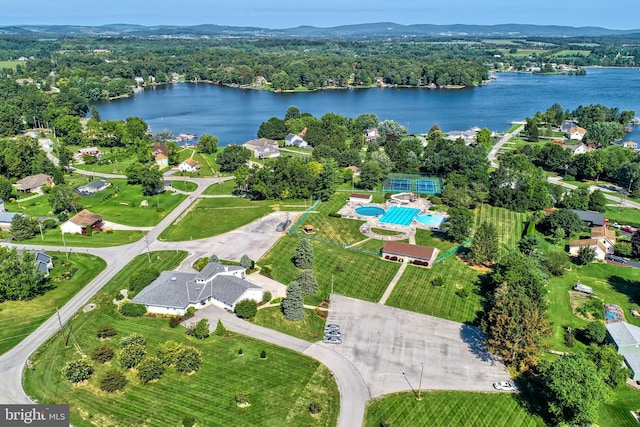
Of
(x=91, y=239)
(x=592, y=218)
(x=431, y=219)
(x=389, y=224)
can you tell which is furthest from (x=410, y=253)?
(x=91, y=239)

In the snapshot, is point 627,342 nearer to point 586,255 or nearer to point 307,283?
point 586,255

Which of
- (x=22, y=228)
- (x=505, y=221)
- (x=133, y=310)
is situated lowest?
(x=133, y=310)

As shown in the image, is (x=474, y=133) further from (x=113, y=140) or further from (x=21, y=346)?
(x=21, y=346)

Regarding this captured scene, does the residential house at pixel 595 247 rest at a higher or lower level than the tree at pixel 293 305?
higher

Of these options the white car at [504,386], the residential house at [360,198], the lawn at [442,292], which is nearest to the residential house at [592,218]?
the lawn at [442,292]

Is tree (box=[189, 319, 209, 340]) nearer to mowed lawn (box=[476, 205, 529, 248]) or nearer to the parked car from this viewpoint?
the parked car

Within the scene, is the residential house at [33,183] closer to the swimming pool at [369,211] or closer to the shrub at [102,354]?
the shrub at [102,354]
